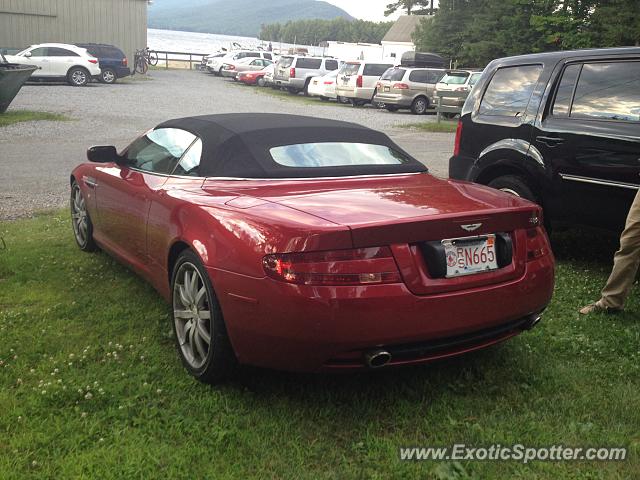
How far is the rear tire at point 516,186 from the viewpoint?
5.60m

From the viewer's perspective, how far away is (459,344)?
3088mm

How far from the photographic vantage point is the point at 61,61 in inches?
1080

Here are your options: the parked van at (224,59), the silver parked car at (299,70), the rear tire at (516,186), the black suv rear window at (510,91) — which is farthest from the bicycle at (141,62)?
the rear tire at (516,186)

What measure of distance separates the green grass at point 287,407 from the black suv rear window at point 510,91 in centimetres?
225

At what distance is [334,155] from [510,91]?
2642mm

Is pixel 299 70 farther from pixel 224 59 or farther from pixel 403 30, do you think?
pixel 403 30

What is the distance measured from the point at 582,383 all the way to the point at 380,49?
66.4 m

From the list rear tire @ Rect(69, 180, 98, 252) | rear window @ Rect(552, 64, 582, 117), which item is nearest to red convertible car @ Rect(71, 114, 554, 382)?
rear tire @ Rect(69, 180, 98, 252)

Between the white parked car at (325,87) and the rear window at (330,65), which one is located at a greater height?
the rear window at (330,65)

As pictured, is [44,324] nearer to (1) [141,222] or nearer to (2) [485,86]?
(1) [141,222]

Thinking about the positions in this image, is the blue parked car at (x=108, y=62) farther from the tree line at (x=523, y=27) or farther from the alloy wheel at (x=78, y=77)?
the tree line at (x=523, y=27)

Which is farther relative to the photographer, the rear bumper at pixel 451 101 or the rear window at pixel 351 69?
the rear window at pixel 351 69

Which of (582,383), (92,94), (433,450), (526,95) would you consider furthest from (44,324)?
(92,94)

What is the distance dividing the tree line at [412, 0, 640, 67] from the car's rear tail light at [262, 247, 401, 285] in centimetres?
2266
